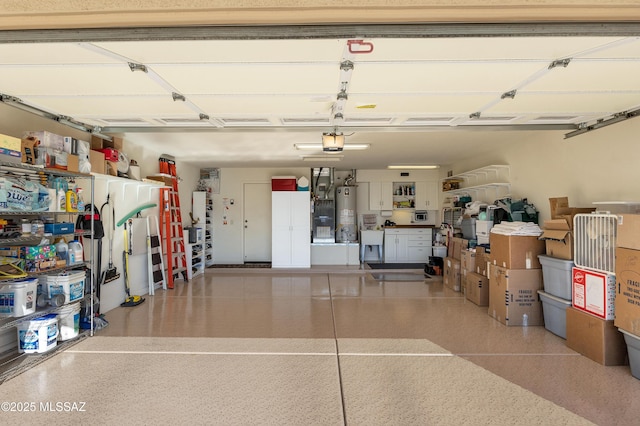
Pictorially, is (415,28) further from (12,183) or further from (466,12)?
(12,183)


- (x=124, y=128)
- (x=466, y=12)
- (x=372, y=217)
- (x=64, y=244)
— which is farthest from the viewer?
(x=372, y=217)

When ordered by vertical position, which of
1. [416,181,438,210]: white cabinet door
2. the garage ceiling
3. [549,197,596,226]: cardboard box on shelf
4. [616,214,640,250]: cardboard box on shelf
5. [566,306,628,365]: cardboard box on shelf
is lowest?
[566,306,628,365]: cardboard box on shelf

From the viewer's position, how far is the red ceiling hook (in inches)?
76.0

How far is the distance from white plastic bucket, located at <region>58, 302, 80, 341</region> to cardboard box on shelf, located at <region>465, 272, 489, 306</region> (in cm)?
494

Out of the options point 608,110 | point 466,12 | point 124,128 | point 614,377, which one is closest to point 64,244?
point 124,128

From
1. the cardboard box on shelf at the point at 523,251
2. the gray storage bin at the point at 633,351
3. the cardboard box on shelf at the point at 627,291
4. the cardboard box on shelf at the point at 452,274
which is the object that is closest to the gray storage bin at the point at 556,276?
the cardboard box on shelf at the point at 523,251

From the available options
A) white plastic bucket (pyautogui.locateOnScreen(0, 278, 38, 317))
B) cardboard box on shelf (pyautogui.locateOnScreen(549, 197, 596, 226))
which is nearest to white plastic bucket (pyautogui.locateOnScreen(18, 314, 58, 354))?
white plastic bucket (pyautogui.locateOnScreen(0, 278, 38, 317))

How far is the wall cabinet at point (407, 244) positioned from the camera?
8.50 metres

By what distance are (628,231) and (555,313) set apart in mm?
1305

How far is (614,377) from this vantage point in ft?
8.75

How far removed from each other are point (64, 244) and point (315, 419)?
3101 millimetres

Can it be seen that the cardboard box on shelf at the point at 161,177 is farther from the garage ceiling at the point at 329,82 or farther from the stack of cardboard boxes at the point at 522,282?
the stack of cardboard boxes at the point at 522,282

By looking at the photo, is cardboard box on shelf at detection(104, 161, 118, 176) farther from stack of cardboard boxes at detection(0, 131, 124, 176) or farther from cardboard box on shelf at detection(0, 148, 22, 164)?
cardboard box on shelf at detection(0, 148, 22, 164)

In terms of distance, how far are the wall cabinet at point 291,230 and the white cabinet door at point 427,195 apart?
122 inches
